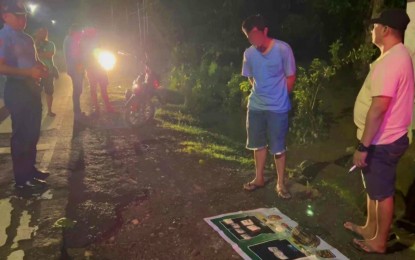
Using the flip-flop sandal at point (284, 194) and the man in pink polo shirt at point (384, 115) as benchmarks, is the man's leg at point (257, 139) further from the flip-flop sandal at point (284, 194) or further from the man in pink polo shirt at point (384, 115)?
the man in pink polo shirt at point (384, 115)

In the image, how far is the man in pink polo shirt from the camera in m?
2.93

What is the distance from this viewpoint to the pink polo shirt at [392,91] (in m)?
2.90

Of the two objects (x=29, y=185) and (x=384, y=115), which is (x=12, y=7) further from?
(x=384, y=115)

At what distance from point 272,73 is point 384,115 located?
1550 millimetres

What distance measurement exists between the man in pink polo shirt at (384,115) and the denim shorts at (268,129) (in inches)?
47.0

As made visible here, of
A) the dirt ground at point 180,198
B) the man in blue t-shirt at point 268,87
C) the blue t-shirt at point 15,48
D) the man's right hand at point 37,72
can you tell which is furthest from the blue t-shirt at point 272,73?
the blue t-shirt at point 15,48

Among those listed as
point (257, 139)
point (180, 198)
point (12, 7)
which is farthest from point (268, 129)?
point (12, 7)

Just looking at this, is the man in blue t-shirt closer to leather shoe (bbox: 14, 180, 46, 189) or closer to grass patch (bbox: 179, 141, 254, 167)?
grass patch (bbox: 179, 141, 254, 167)

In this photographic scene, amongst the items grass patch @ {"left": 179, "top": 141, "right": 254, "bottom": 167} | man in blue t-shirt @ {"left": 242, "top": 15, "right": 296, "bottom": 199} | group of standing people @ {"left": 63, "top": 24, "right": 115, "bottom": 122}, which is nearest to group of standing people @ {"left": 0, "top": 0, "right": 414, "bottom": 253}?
man in blue t-shirt @ {"left": 242, "top": 15, "right": 296, "bottom": 199}

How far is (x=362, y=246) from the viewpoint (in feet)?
11.4

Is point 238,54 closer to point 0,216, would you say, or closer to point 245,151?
point 245,151

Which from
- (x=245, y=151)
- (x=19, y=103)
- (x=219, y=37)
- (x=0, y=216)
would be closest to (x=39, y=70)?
(x=19, y=103)

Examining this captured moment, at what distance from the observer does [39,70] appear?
175 inches

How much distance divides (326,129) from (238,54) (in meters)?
6.49
